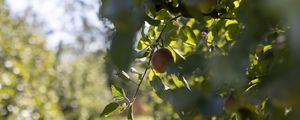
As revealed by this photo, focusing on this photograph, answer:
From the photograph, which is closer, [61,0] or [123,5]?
[123,5]

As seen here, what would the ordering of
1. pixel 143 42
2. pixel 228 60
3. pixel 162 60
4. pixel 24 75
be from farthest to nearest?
pixel 24 75
pixel 143 42
pixel 162 60
pixel 228 60

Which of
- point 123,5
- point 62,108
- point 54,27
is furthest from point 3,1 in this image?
point 123,5

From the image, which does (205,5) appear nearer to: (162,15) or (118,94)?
(162,15)

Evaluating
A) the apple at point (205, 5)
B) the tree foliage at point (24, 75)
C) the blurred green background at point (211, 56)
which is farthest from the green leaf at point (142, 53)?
the tree foliage at point (24, 75)

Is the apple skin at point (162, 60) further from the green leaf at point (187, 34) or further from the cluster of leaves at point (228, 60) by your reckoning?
the green leaf at point (187, 34)

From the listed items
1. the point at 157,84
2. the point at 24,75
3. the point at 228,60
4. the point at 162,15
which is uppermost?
the point at 24,75

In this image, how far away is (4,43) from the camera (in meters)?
4.04

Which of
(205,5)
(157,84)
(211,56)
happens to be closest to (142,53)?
(157,84)

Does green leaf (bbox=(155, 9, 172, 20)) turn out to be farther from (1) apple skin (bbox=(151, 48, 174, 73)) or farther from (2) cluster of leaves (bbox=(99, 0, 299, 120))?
(1) apple skin (bbox=(151, 48, 174, 73))

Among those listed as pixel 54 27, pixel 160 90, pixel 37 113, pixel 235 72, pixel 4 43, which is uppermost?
pixel 54 27

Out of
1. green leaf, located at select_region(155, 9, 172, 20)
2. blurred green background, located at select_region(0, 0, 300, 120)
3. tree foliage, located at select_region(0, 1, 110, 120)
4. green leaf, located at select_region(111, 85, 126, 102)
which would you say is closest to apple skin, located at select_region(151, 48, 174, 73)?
blurred green background, located at select_region(0, 0, 300, 120)

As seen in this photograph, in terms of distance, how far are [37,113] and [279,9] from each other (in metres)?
3.85

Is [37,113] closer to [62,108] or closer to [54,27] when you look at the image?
[62,108]

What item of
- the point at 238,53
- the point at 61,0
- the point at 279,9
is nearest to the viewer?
the point at 279,9
